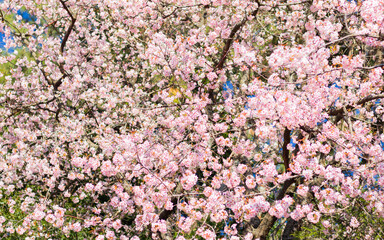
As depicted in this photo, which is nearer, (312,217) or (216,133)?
(312,217)

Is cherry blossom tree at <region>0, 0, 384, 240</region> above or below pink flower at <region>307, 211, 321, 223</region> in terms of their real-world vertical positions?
above

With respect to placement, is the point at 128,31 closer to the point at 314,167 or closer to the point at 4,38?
the point at 4,38

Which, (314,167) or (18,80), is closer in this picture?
(314,167)

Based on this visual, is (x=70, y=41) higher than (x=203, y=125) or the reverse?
higher

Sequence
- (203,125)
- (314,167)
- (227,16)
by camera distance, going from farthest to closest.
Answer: (227,16)
(203,125)
(314,167)

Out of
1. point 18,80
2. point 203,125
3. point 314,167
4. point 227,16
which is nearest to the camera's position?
point 314,167

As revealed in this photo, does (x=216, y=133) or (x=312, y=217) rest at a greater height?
(x=216, y=133)

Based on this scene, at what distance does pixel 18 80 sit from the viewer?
26.4 feet

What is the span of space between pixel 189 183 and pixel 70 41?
5359 millimetres

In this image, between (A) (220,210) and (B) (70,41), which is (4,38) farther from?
(A) (220,210)

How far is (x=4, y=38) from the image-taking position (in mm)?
7781

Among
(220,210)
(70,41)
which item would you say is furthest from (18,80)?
(220,210)

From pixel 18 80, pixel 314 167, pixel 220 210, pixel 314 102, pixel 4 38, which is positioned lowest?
pixel 220 210

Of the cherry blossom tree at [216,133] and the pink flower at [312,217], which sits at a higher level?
the cherry blossom tree at [216,133]
